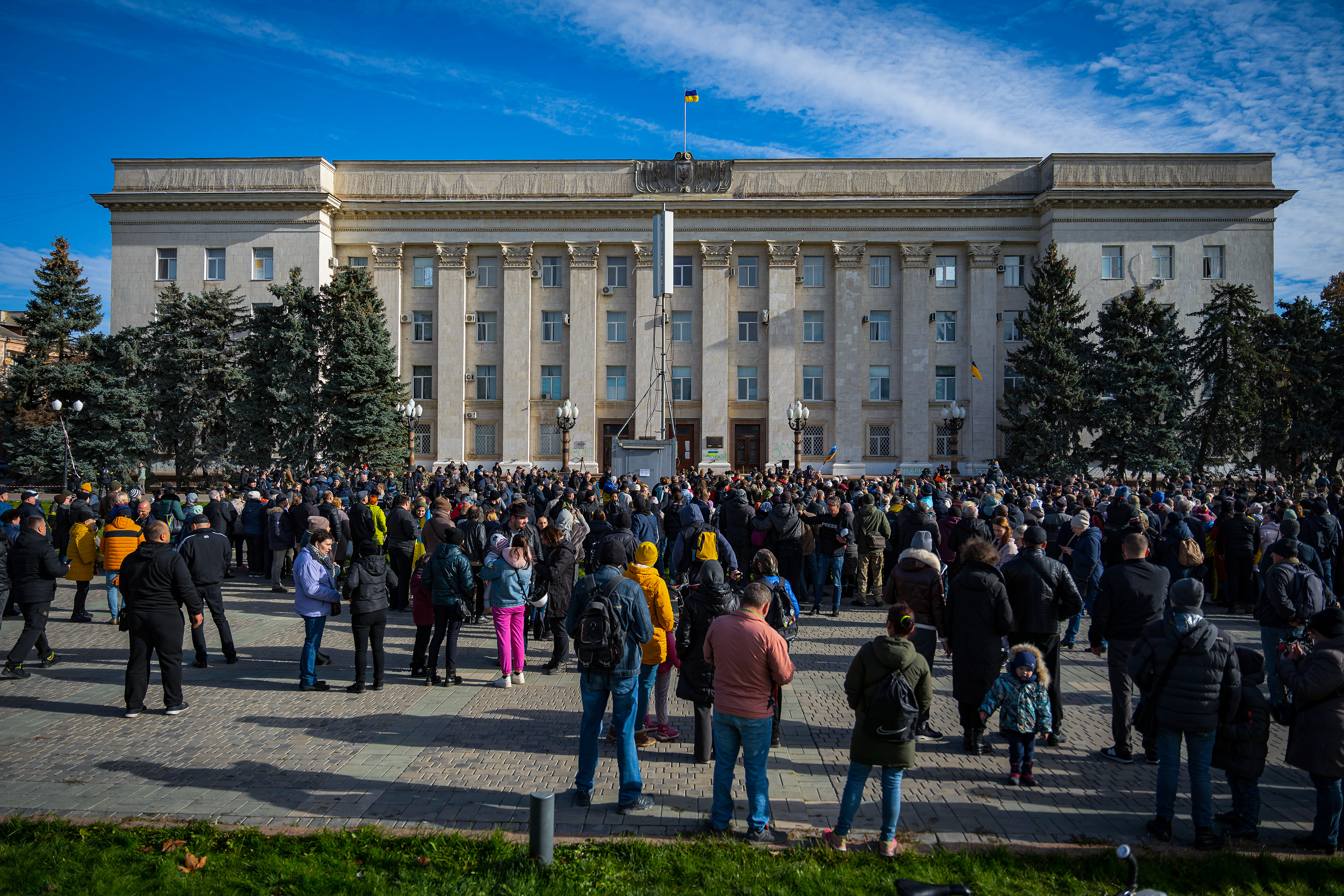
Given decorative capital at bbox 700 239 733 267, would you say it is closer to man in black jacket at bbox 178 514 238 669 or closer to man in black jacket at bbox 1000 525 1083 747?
man in black jacket at bbox 178 514 238 669

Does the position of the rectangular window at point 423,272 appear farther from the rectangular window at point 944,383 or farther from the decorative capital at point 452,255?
the rectangular window at point 944,383

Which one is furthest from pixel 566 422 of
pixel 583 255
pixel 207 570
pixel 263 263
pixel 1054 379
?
pixel 207 570

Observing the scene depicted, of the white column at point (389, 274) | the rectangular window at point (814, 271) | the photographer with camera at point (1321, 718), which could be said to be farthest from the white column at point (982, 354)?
the photographer with camera at point (1321, 718)

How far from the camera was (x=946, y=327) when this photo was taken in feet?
129

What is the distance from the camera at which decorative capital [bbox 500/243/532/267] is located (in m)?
39.3

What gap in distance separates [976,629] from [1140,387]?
30.5m

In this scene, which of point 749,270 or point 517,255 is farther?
point 749,270

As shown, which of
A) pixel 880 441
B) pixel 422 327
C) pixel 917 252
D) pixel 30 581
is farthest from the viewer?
pixel 422 327

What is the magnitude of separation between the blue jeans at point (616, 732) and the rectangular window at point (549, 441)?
1343 inches

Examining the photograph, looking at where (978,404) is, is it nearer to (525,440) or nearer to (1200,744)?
(525,440)

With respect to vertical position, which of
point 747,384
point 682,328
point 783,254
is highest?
point 783,254

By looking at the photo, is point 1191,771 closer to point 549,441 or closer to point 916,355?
point 916,355

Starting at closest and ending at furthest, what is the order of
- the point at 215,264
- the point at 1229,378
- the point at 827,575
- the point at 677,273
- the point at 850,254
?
1. the point at 827,575
2. the point at 1229,378
3. the point at 215,264
4. the point at 850,254
5. the point at 677,273

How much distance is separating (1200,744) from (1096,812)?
101 centimetres
